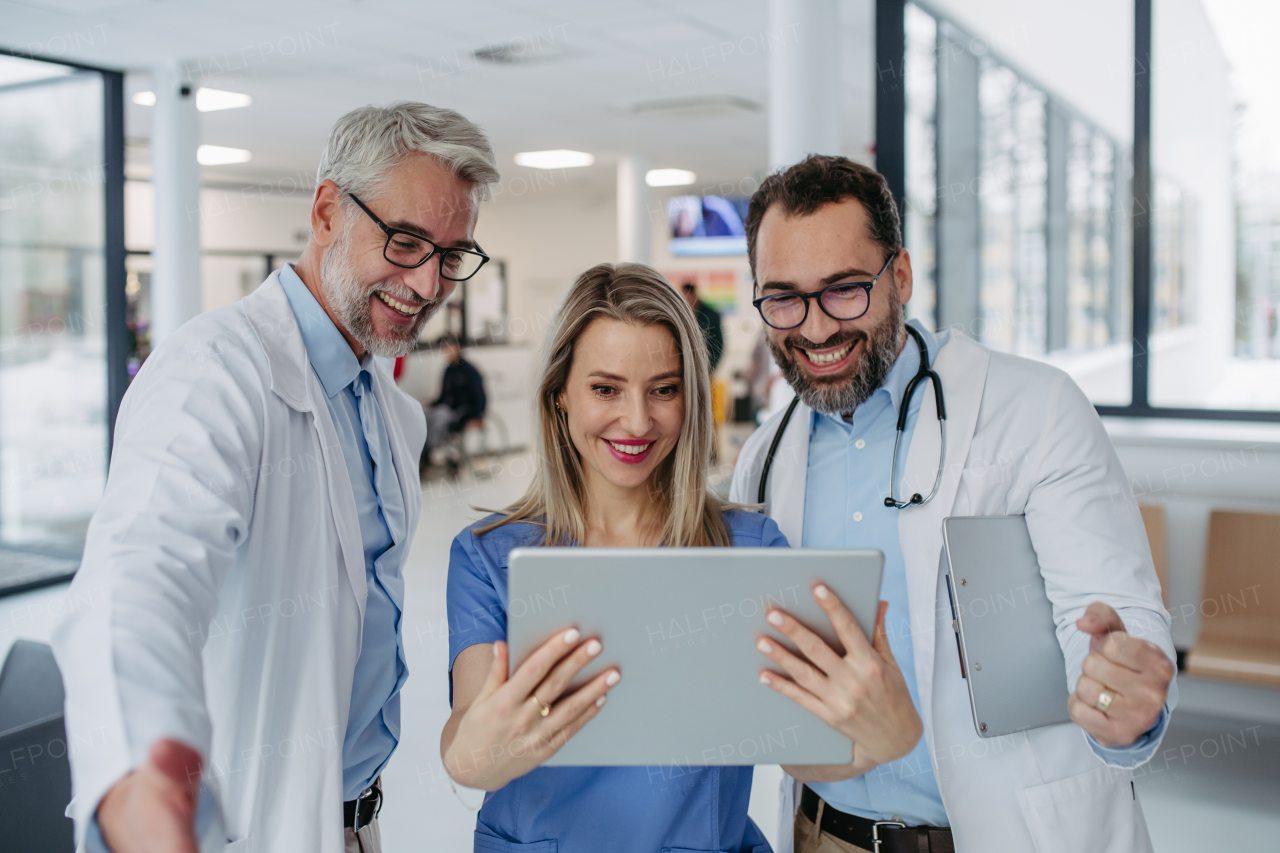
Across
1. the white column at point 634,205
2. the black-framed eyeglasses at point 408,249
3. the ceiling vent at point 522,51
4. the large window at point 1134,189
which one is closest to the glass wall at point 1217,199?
the large window at point 1134,189

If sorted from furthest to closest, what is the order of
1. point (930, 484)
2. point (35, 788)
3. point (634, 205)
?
1. point (634, 205)
2. point (35, 788)
3. point (930, 484)

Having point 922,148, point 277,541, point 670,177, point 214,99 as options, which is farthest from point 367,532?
point 670,177

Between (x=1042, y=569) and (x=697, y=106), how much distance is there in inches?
260

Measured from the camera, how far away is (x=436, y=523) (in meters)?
8.11

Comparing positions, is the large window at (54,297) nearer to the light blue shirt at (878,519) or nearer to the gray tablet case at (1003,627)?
the light blue shirt at (878,519)

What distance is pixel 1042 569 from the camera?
153 cm

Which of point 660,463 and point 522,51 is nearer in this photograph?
point 660,463

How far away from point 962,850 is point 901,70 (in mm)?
3655

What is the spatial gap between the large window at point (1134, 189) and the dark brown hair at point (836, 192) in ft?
9.15

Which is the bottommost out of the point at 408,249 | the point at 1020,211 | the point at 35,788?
the point at 35,788

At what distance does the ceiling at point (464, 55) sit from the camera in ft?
16.4

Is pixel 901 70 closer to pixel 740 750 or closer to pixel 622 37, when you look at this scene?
pixel 622 37

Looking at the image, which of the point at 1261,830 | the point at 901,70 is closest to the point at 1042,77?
the point at 901,70

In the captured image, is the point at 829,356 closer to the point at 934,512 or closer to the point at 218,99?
the point at 934,512
